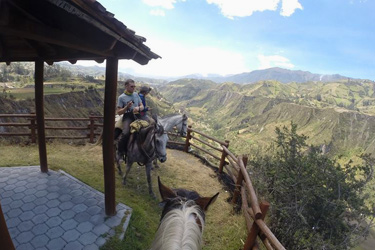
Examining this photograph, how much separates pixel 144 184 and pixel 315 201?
4.57m

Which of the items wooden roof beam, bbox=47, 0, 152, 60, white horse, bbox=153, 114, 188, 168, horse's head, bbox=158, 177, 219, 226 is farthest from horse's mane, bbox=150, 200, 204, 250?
white horse, bbox=153, 114, 188, 168

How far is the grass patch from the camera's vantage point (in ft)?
14.5

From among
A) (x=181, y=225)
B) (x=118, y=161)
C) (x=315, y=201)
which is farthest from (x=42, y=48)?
(x=315, y=201)

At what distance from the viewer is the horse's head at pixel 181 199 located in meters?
2.45

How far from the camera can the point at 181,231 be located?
1964mm

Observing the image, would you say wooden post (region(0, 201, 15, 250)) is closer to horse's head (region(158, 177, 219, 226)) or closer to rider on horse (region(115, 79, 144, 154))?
horse's head (region(158, 177, 219, 226))

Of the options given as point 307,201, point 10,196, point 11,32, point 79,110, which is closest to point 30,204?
point 10,196

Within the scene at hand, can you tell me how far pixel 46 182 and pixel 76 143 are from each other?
458 cm

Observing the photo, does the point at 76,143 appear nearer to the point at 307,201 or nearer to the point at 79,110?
the point at 307,201

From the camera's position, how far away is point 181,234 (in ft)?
6.34

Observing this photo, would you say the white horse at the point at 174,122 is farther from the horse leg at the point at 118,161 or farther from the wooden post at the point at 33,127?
the wooden post at the point at 33,127

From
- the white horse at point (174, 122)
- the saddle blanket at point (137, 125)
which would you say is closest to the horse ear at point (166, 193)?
the saddle blanket at point (137, 125)

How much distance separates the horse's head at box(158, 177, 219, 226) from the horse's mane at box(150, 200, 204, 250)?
130 mm

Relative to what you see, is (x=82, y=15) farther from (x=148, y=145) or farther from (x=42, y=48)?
(x=148, y=145)
